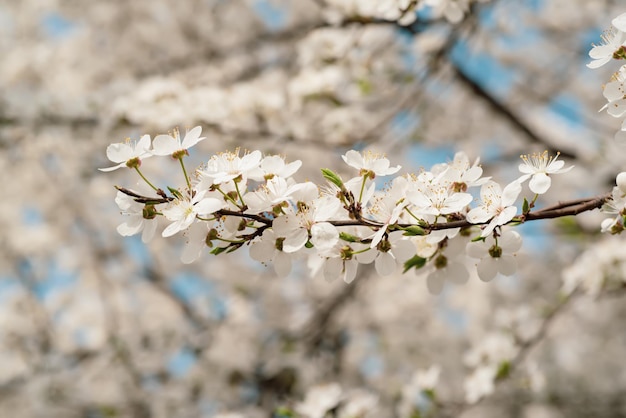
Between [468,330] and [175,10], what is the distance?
5.35 metres

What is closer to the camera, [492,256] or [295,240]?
[295,240]

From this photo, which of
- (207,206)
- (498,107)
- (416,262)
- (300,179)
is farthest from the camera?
(300,179)

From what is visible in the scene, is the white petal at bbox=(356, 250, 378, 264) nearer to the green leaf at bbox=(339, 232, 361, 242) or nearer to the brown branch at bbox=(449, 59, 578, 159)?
the green leaf at bbox=(339, 232, 361, 242)

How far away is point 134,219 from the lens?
1114mm

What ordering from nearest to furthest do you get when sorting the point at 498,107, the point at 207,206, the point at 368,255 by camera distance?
the point at 207,206, the point at 368,255, the point at 498,107

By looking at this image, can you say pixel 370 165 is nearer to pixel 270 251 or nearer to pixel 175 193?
pixel 270 251

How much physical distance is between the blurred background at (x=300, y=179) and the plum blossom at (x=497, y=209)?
3.12ft

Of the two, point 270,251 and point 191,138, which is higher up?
point 191,138

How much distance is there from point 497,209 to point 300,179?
12.2ft

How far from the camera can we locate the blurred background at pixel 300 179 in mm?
3279

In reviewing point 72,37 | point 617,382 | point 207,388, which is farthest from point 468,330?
point 72,37

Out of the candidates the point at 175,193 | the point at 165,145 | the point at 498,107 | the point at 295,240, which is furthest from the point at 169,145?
the point at 498,107

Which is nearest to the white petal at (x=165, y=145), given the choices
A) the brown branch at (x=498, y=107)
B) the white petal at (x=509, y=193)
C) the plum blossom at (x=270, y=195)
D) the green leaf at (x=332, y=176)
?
the plum blossom at (x=270, y=195)

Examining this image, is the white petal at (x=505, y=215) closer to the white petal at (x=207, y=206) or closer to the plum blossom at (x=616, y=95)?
the plum blossom at (x=616, y=95)
